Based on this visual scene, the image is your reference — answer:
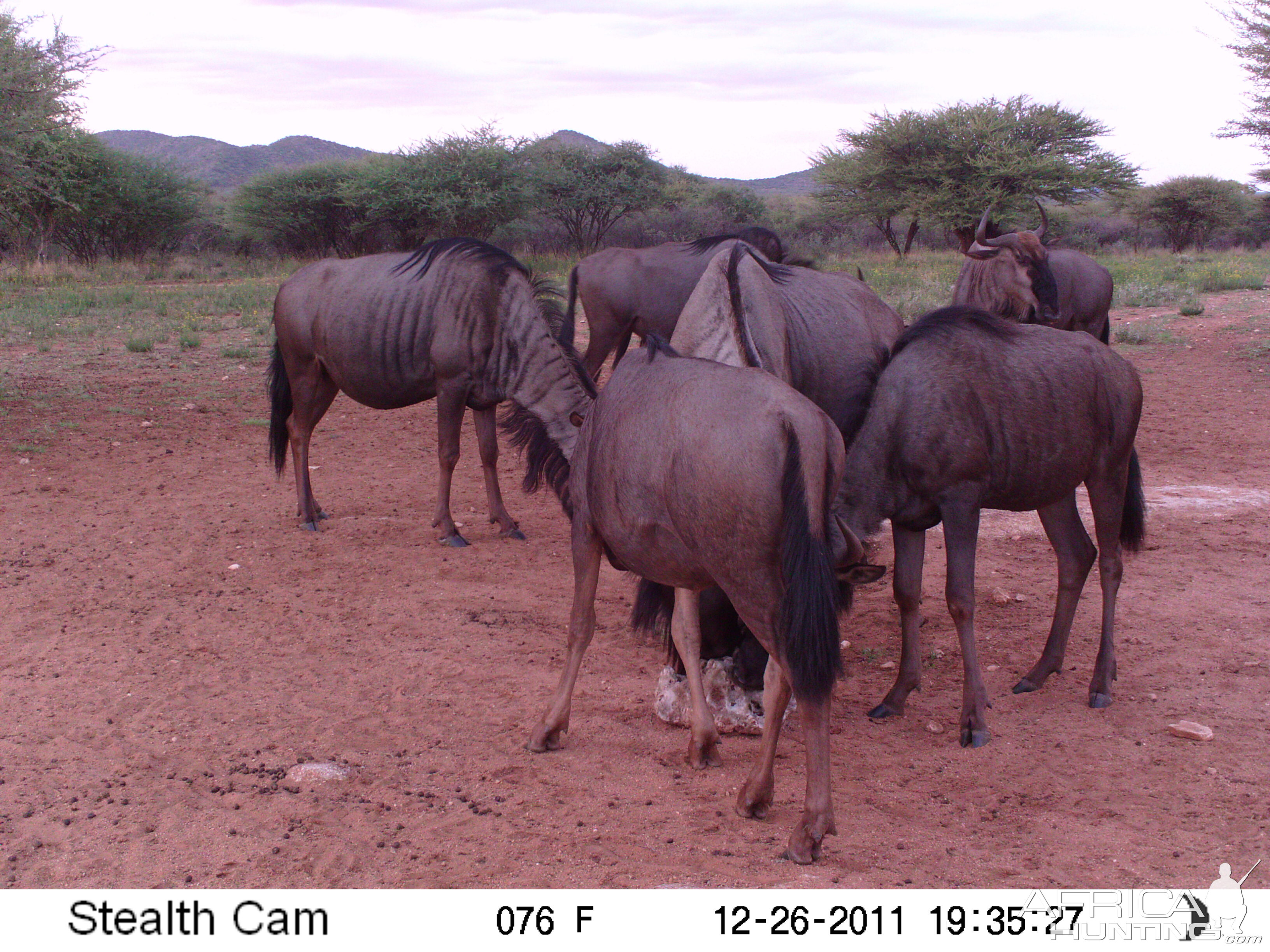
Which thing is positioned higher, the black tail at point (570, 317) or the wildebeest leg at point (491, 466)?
the black tail at point (570, 317)

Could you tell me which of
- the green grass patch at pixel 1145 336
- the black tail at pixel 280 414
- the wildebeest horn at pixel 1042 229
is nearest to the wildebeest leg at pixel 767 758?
the black tail at pixel 280 414

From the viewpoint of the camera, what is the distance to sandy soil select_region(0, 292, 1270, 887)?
2.86 metres

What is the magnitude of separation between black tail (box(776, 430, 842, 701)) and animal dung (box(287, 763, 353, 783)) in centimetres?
156

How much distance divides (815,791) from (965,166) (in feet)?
95.5

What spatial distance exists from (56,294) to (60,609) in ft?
50.9

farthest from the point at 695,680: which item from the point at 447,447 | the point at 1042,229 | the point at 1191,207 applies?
the point at 1191,207

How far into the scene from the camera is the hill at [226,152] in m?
88.6

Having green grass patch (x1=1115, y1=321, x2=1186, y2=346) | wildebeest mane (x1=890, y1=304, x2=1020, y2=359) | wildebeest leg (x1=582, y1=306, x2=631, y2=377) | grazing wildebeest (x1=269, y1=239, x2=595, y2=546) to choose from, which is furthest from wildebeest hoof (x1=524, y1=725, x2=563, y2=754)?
green grass patch (x1=1115, y1=321, x2=1186, y2=346)

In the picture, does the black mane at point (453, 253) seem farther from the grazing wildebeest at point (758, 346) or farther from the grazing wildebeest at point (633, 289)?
the grazing wildebeest at point (633, 289)

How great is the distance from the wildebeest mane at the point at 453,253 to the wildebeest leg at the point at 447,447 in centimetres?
80

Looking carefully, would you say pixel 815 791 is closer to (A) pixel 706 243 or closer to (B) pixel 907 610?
(B) pixel 907 610

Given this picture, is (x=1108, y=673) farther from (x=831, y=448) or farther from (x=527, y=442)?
(x=527, y=442)

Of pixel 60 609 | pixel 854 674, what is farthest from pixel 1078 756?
pixel 60 609

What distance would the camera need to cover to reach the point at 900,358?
3904 mm
